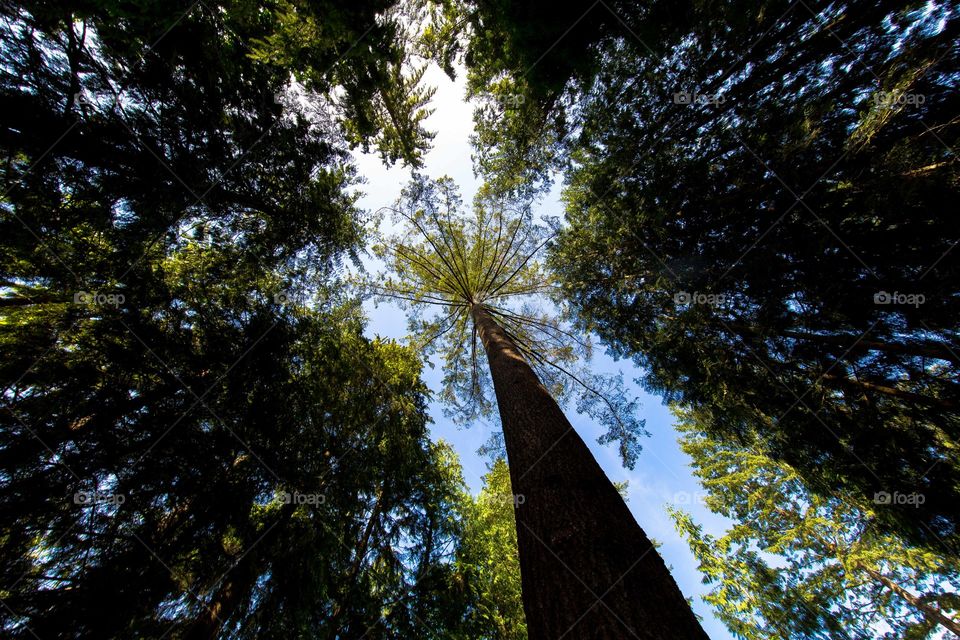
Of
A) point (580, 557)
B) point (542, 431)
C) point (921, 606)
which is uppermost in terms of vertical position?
point (542, 431)

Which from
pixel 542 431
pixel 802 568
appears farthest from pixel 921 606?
pixel 542 431

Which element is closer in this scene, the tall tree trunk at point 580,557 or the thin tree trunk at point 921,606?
the tall tree trunk at point 580,557

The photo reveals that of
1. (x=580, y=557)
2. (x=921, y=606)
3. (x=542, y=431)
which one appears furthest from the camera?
(x=921, y=606)

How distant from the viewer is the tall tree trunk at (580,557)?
1.36 metres

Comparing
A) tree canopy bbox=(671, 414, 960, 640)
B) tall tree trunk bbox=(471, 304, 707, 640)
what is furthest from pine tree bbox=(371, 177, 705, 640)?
tree canopy bbox=(671, 414, 960, 640)

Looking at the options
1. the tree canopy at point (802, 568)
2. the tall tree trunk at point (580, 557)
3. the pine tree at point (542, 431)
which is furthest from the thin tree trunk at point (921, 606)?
the tall tree trunk at point (580, 557)

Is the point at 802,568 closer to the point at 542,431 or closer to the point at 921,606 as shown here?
the point at 921,606

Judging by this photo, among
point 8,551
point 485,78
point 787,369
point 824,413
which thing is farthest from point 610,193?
point 8,551

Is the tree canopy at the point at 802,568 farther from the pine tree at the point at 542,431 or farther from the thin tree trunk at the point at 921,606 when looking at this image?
the pine tree at the point at 542,431

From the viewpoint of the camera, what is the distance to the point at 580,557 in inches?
66.4

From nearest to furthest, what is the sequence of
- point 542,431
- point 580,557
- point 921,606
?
point 580,557
point 542,431
point 921,606

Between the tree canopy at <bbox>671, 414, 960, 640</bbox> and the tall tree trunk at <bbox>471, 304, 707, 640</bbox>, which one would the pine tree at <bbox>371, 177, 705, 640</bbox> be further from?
the tree canopy at <bbox>671, 414, 960, 640</bbox>

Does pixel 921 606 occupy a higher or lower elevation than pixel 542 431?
lower

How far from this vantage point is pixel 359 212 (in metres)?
5.86
